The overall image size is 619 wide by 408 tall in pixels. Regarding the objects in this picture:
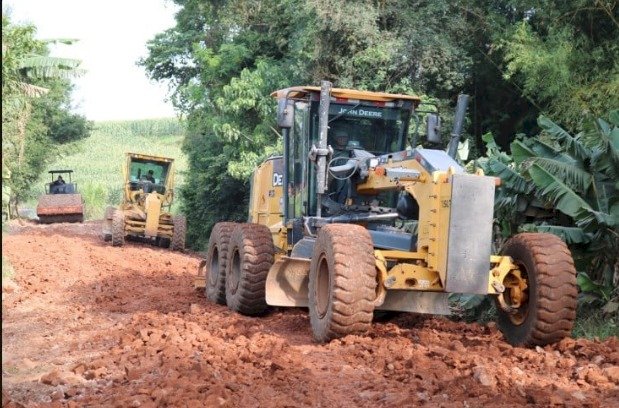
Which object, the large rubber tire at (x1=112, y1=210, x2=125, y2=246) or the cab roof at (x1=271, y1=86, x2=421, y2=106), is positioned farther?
the large rubber tire at (x1=112, y1=210, x2=125, y2=246)

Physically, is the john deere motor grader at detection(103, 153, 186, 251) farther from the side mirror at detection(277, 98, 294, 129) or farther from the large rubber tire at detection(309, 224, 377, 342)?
the large rubber tire at detection(309, 224, 377, 342)

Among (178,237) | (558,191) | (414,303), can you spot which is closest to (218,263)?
(414,303)

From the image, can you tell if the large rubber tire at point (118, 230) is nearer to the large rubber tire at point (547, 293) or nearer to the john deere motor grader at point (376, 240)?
the john deere motor grader at point (376, 240)

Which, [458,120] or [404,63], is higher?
[404,63]

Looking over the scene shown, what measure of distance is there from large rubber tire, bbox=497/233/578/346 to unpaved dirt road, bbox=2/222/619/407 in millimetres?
181

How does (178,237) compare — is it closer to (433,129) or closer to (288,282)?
(288,282)

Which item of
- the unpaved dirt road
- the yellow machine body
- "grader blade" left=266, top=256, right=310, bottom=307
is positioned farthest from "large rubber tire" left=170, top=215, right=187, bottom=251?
the yellow machine body

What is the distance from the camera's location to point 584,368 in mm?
7562

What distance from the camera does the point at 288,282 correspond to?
11.1m

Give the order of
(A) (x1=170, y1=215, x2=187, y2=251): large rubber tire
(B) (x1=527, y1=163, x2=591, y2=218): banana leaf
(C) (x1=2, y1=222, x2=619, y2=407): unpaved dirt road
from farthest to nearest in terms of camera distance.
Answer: (A) (x1=170, y1=215, x2=187, y2=251): large rubber tire
(B) (x1=527, y1=163, x2=591, y2=218): banana leaf
(C) (x1=2, y1=222, x2=619, y2=407): unpaved dirt road

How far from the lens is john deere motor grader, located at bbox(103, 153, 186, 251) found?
27.5 meters

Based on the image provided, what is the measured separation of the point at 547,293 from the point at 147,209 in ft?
66.0

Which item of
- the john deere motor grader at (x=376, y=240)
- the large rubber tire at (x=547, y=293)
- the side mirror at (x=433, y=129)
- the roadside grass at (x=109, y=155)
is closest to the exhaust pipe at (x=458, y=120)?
the john deere motor grader at (x=376, y=240)

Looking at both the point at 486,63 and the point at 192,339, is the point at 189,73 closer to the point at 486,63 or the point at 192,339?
the point at 486,63
